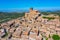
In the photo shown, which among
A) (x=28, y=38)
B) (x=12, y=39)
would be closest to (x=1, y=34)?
(x=12, y=39)

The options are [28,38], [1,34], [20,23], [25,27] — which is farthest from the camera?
[20,23]

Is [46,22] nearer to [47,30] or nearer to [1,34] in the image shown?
[47,30]

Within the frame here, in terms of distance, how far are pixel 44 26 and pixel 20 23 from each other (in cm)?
784

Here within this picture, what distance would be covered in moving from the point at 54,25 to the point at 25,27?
7082 millimetres

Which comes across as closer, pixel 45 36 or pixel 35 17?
pixel 45 36

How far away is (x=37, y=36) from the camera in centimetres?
3459

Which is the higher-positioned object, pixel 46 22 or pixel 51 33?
pixel 46 22

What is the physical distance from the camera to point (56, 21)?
3944cm

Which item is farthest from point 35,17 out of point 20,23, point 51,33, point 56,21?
point 51,33

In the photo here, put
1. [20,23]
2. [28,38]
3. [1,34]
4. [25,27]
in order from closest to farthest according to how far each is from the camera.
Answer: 1. [28,38]
2. [1,34]
3. [25,27]
4. [20,23]

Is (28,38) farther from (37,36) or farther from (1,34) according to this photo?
(1,34)

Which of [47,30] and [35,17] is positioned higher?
[35,17]

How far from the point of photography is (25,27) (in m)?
40.1

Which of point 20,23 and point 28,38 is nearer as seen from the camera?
point 28,38
